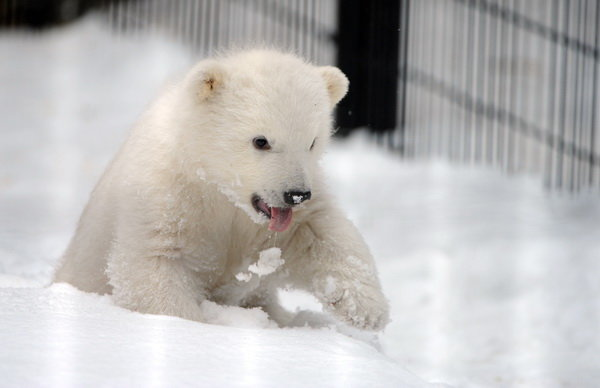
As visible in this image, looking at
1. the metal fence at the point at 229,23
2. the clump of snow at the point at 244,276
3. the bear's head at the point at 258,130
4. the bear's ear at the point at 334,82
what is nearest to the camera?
the bear's head at the point at 258,130

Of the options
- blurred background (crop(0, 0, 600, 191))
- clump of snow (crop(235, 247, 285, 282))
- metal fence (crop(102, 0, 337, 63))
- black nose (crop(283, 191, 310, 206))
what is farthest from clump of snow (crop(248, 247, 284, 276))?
metal fence (crop(102, 0, 337, 63))

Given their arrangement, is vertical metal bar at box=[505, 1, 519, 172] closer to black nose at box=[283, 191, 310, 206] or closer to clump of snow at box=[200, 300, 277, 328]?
clump of snow at box=[200, 300, 277, 328]

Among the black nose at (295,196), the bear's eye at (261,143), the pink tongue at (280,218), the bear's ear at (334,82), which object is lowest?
the pink tongue at (280,218)

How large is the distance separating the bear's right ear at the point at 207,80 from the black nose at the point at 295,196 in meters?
0.64

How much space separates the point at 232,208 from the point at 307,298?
6.94 feet

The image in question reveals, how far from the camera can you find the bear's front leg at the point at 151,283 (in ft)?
12.5

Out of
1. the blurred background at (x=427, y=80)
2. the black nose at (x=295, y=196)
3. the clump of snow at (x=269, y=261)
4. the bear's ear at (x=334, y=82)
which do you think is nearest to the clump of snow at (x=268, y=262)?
the clump of snow at (x=269, y=261)

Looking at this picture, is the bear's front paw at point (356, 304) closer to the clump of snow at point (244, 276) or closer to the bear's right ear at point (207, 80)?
the clump of snow at point (244, 276)

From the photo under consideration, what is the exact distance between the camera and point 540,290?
20.5 feet

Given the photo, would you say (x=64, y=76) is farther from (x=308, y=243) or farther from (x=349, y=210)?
(x=308, y=243)

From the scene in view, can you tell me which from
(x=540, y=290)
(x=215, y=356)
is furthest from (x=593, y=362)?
(x=215, y=356)

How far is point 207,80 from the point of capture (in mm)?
4055

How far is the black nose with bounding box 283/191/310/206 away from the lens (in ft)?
12.1

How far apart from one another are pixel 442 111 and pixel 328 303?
26.2ft
